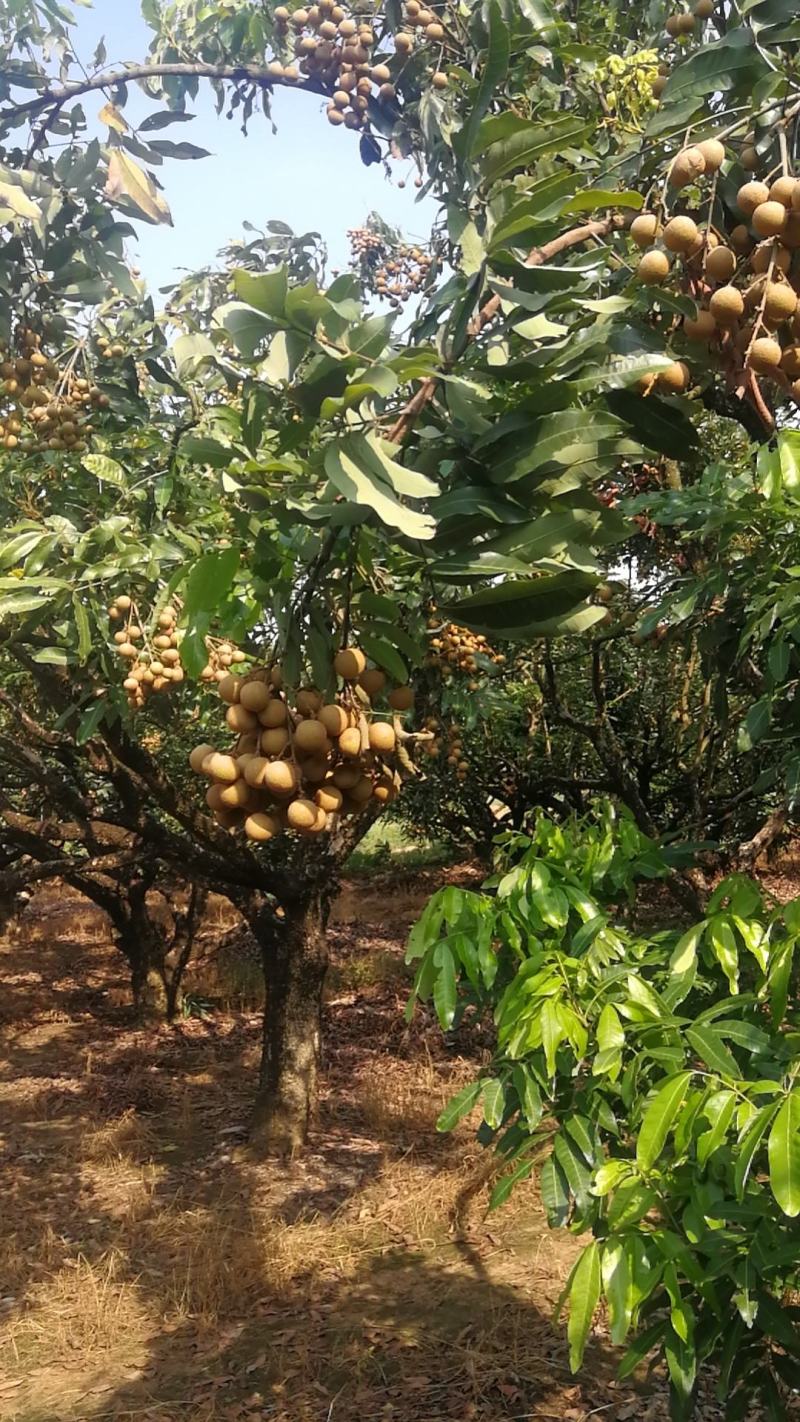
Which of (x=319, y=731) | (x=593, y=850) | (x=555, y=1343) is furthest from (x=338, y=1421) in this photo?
(x=319, y=731)

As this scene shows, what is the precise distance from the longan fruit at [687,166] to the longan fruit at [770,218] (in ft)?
0.38

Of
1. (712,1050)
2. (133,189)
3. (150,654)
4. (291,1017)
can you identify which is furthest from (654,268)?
(291,1017)

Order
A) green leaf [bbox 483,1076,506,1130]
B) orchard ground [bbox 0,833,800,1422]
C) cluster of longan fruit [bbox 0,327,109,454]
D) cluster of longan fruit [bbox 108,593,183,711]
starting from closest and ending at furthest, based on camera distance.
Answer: green leaf [bbox 483,1076,506,1130], cluster of longan fruit [bbox 108,593,183,711], cluster of longan fruit [bbox 0,327,109,454], orchard ground [bbox 0,833,800,1422]

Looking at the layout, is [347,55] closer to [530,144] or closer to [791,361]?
[530,144]

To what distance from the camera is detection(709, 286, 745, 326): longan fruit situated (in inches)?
55.1

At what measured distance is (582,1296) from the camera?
1.69 metres

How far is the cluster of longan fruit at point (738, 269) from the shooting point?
4.49ft

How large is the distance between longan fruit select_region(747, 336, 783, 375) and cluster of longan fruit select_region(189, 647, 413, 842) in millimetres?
653

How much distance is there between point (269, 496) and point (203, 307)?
4072mm

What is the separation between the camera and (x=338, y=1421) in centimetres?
343

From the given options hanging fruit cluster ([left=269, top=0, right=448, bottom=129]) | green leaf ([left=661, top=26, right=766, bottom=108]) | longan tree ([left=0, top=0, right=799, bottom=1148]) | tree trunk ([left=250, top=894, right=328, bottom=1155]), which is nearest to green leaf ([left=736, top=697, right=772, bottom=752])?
longan tree ([left=0, top=0, right=799, bottom=1148])

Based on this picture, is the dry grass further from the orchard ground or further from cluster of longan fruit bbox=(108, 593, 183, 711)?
cluster of longan fruit bbox=(108, 593, 183, 711)

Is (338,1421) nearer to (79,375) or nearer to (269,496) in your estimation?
(269,496)

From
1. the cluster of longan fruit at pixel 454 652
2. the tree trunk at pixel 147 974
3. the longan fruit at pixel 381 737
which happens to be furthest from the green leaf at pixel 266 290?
the tree trunk at pixel 147 974
